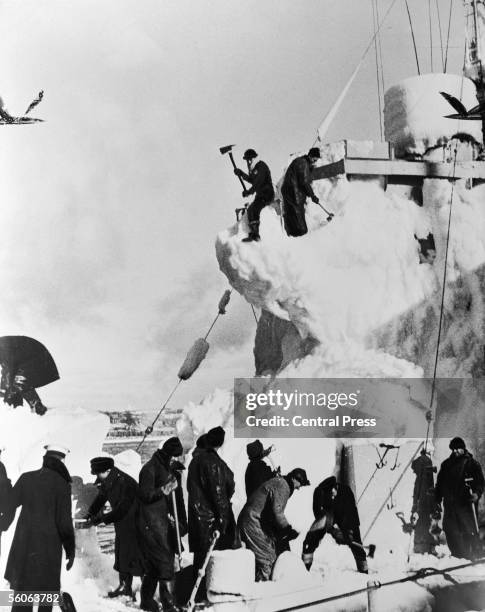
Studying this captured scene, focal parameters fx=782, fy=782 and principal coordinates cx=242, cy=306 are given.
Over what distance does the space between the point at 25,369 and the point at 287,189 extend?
1.89 meters

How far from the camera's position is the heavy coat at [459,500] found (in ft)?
15.0

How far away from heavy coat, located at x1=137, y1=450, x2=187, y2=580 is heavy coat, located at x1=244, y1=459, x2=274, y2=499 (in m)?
0.44

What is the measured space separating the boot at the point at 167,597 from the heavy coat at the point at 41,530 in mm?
521

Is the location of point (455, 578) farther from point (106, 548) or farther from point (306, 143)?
point (306, 143)

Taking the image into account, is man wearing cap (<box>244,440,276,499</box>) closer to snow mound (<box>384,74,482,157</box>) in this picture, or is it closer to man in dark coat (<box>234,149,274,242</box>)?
man in dark coat (<box>234,149,274,242</box>)

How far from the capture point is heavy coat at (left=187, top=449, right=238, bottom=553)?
4.30 meters

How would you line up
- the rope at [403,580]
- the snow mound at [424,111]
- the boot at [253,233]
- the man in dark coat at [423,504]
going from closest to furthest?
the rope at [403,580], the man in dark coat at [423,504], the boot at [253,233], the snow mound at [424,111]

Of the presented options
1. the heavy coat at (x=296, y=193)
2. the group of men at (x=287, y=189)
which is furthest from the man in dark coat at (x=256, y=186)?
the heavy coat at (x=296, y=193)

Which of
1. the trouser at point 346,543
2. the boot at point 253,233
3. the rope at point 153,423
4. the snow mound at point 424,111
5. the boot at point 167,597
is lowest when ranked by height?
the boot at point 167,597

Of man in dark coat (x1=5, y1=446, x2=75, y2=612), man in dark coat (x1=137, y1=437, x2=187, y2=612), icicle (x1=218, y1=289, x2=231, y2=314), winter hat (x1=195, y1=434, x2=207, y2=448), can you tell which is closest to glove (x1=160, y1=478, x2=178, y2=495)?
man in dark coat (x1=137, y1=437, x2=187, y2=612)

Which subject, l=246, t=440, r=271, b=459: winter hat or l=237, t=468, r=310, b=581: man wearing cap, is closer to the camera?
l=237, t=468, r=310, b=581: man wearing cap

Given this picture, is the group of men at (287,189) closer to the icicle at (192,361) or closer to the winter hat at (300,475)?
the icicle at (192,361)

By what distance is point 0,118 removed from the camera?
15.3ft

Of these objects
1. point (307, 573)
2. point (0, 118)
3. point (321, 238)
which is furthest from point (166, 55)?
point (307, 573)
